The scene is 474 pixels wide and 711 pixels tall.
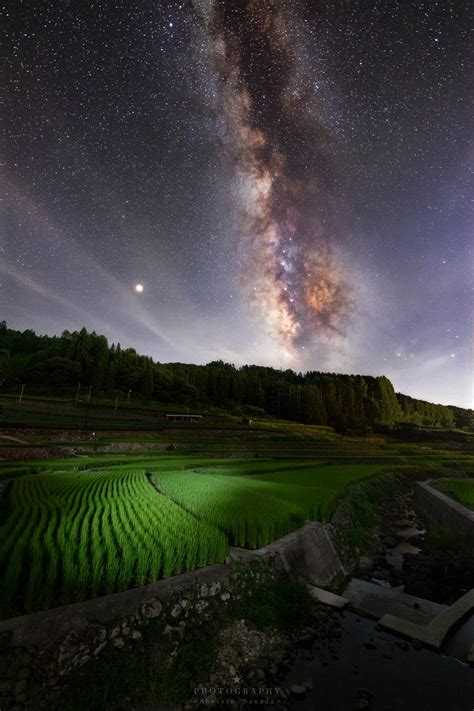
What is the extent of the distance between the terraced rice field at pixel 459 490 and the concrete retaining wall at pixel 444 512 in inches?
21.7

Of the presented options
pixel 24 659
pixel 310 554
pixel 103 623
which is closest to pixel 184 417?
pixel 310 554

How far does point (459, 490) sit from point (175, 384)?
Result: 109 m

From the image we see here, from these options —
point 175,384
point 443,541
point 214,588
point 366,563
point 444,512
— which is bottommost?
point 366,563

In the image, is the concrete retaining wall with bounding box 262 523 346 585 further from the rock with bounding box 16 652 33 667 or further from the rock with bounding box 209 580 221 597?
the rock with bounding box 16 652 33 667

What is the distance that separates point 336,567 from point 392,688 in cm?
550

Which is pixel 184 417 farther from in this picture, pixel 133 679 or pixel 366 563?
pixel 133 679

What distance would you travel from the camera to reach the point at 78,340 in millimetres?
124062

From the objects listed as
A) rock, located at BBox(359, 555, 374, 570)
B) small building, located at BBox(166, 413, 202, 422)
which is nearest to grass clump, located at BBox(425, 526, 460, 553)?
rock, located at BBox(359, 555, 374, 570)

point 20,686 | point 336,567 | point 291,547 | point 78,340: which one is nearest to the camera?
point 20,686

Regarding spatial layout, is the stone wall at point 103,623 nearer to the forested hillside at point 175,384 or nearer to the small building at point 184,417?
the small building at point 184,417

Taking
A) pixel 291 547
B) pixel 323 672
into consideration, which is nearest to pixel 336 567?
pixel 291 547

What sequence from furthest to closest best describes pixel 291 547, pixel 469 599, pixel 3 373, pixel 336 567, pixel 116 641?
pixel 3 373
pixel 336 567
pixel 291 547
pixel 469 599
pixel 116 641

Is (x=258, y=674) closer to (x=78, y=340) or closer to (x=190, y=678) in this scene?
(x=190, y=678)

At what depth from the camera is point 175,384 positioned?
4973 inches
